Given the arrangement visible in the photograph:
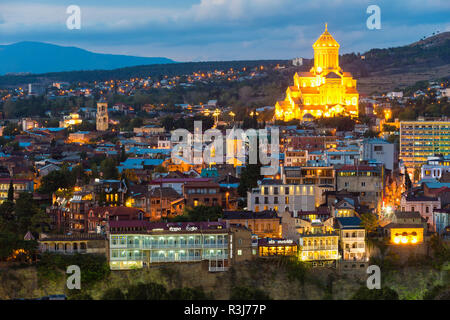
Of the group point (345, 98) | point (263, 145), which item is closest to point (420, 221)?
point (263, 145)

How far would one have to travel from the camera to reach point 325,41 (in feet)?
280

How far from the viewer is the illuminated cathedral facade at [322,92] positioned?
77688mm

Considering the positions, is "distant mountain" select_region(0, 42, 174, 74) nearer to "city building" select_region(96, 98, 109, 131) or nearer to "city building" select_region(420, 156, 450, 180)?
"city building" select_region(96, 98, 109, 131)

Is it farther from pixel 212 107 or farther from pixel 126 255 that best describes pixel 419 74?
pixel 126 255

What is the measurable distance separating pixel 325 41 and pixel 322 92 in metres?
7.03

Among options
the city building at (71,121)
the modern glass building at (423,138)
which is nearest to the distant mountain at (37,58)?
the city building at (71,121)

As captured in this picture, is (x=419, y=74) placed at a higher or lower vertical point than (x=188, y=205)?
higher

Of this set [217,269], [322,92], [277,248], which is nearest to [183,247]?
[217,269]

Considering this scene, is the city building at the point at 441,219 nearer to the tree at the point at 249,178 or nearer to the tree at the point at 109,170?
the tree at the point at 249,178

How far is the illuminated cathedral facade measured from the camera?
77688 millimetres

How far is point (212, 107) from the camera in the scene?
98.5m

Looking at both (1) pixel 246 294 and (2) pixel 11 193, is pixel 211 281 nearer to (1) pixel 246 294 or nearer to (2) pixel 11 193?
(1) pixel 246 294

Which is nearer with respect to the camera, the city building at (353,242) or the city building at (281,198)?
the city building at (353,242)

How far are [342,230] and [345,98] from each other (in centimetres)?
4532
